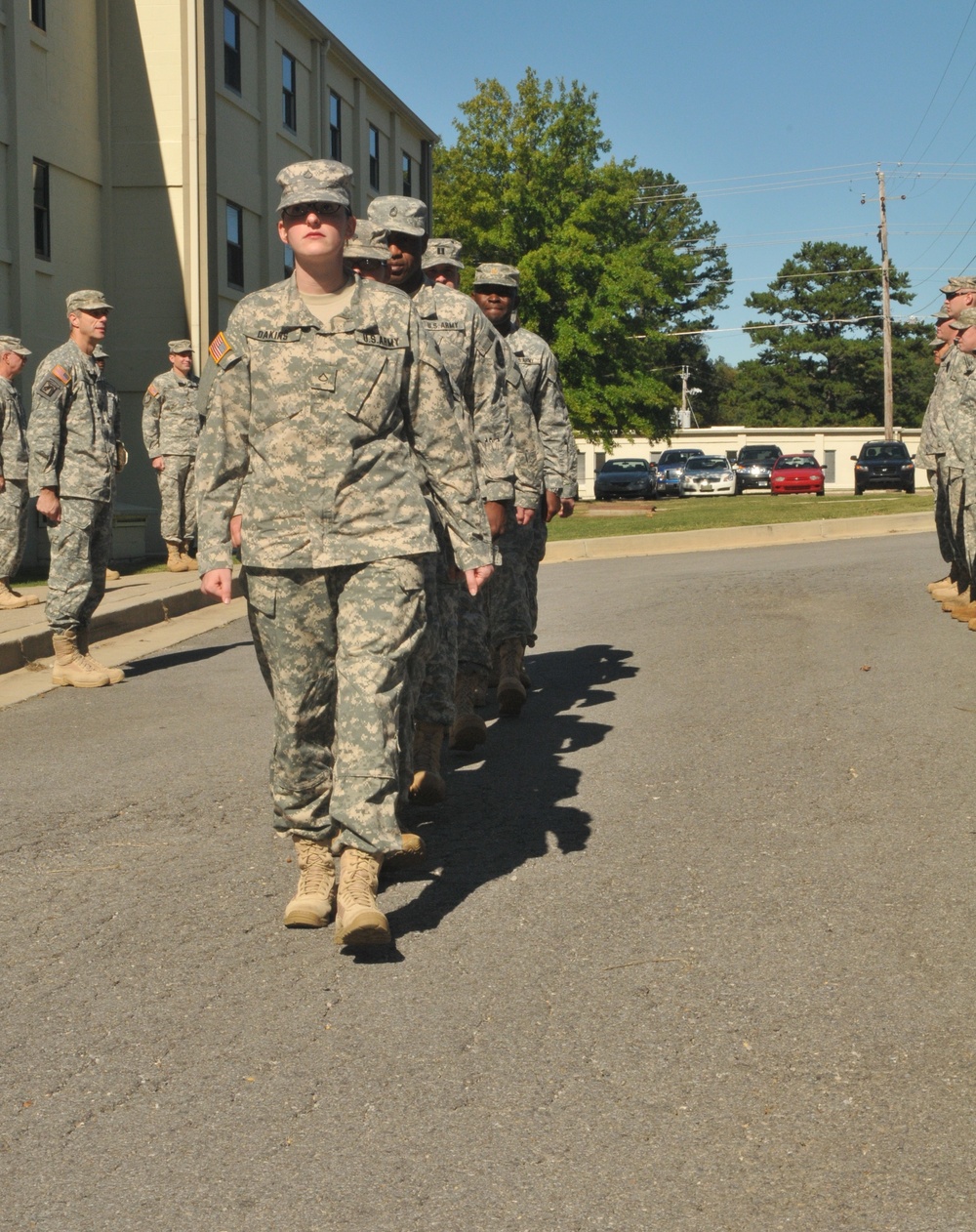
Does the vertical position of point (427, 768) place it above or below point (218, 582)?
below

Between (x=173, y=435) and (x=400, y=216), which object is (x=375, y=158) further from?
(x=400, y=216)

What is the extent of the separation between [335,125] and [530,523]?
28.4 meters

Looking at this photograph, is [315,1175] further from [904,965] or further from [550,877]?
[550,877]

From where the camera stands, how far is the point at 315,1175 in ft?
10.3

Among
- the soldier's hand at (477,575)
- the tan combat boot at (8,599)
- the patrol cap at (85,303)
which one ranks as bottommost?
the tan combat boot at (8,599)

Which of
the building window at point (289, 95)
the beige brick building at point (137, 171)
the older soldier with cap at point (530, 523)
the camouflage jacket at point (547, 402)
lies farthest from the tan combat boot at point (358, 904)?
the building window at point (289, 95)

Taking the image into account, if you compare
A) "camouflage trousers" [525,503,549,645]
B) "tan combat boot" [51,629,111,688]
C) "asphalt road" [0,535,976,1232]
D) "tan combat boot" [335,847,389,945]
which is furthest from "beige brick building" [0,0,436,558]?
"tan combat boot" [335,847,389,945]

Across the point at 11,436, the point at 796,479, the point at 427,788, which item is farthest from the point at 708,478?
the point at 427,788

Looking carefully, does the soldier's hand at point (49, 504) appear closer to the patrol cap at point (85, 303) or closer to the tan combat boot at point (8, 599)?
the patrol cap at point (85, 303)

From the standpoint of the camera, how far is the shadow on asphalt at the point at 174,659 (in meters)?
10.4

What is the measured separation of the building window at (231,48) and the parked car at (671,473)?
28.6m

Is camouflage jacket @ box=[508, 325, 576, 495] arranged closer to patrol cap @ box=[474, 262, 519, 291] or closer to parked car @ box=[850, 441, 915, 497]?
patrol cap @ box=[474, 262, 519, 291]

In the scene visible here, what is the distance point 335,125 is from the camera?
34.6 metres

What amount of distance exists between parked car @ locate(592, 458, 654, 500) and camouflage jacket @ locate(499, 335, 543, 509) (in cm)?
4209
